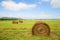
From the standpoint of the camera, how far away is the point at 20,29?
3607 mm

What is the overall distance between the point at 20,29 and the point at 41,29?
51cm

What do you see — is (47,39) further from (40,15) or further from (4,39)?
(4,39)

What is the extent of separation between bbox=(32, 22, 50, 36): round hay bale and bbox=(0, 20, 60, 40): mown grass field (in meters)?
0.09

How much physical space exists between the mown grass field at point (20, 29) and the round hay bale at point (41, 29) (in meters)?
0.09

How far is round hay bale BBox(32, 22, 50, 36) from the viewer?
3490 mm

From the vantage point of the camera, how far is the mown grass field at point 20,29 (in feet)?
11.6

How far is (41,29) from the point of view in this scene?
11.5 ft

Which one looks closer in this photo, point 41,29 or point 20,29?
point 41,29

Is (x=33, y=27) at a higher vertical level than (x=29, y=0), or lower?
lower

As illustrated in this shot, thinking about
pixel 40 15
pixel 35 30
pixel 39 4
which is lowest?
pixel 35 30

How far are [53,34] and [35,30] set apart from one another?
1.44 ft

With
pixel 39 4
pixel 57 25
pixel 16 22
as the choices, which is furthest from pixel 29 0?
pixel 57 25

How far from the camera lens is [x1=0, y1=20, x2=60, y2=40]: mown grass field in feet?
11.6

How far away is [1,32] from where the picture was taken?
3619 mm
